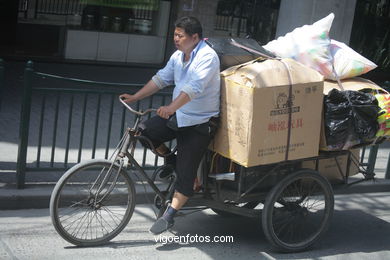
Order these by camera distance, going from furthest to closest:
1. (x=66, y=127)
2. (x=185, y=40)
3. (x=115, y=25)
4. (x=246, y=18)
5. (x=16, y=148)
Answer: (x=246, y=18) < (x=115, y=25) < (x=66, y=127) < (x=16, y=148) < (x=185, y=40)

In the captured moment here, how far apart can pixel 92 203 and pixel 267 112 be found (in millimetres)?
1592

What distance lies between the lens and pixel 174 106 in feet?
16.6

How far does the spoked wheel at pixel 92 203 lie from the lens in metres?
5.21

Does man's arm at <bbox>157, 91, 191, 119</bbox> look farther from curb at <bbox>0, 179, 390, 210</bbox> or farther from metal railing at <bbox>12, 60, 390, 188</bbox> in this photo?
metal railing at <bbox>12, 60, 390, 188</bbox>

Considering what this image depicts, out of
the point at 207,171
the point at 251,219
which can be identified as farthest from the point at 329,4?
the point at 207,171

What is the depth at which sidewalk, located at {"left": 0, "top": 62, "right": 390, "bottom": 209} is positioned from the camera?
243 inches

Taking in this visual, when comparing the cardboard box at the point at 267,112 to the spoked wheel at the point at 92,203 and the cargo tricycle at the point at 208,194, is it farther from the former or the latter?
the spoked wheel at the point at 92,203

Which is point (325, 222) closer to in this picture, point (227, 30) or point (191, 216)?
point (191, 216)

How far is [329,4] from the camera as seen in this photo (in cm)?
959

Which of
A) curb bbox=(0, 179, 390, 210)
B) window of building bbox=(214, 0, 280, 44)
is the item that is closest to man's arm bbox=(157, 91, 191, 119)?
curb bbox=(0, 179, 390, 210)

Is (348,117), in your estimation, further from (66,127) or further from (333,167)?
(66,127)

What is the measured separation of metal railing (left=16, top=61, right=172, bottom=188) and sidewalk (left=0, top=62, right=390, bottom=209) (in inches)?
6.2

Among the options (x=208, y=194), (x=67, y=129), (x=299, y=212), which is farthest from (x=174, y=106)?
(x=67, y=129)

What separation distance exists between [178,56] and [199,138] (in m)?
0.70
